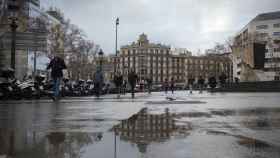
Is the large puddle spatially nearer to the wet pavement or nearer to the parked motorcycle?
the wet pavement

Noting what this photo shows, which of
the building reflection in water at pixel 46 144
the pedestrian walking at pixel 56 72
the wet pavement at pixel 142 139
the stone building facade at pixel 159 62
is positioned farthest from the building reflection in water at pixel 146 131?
the stone building facade at pixel 159 62

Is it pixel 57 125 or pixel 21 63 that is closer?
pixel 57 125

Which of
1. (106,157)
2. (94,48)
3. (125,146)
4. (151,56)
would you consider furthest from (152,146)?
(151,56)

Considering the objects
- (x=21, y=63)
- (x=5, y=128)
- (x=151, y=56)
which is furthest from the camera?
(x=151, y=56)

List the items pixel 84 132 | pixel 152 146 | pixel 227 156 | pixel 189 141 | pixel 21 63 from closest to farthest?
pixel 227 156 < pixel 152 146 < pixel 189 141 < pixel 84 132 < pixel 21 63

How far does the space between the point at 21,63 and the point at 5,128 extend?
273 ft

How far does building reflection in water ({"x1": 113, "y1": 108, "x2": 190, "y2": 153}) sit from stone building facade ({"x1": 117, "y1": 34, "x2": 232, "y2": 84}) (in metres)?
173

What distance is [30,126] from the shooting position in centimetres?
657

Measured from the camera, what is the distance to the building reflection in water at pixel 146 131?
5.02 meters

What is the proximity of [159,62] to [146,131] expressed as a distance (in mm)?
184354

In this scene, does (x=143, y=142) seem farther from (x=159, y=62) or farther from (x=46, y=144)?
(x=159, y=62)

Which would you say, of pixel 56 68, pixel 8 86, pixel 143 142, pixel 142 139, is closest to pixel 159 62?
pixel 8 86

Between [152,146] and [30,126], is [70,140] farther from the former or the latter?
[30,126]

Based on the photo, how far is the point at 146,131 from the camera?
5.84 metres
